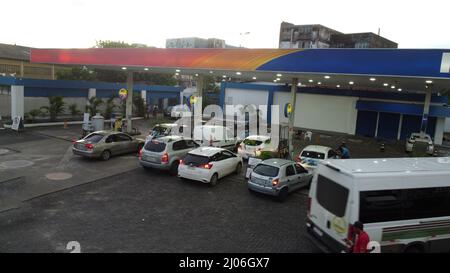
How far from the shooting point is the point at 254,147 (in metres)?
18.7

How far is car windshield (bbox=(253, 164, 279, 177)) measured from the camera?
12.7m

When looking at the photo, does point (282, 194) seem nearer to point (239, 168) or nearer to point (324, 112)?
point (239, 168)

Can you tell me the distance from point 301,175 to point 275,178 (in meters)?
1.96

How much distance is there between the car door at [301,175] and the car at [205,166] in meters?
3.20

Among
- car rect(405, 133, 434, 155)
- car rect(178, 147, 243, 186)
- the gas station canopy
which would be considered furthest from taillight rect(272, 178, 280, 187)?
car rect(405, 133, 434, 155)

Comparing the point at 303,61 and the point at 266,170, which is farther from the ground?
the point at 303,61

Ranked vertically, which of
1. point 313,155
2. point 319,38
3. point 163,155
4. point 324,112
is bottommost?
point 163,155

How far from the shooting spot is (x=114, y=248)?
8492 mm

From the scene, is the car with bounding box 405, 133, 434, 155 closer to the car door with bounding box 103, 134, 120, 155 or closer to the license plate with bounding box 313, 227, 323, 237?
the license plate with bounding box 313, 227, 323, 237

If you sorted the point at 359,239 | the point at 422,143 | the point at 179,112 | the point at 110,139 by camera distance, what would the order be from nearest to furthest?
the point at 359,239 < the point at 110,139 < the point at 422,143 < the point at 179,112

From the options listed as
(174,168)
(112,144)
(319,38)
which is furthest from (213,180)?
(319,38)

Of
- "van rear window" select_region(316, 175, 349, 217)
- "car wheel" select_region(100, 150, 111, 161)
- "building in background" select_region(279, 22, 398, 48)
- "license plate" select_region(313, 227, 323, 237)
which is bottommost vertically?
"car wheel" select_region(100, 150, 111, 161)

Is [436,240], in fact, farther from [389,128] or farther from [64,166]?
[389,128]

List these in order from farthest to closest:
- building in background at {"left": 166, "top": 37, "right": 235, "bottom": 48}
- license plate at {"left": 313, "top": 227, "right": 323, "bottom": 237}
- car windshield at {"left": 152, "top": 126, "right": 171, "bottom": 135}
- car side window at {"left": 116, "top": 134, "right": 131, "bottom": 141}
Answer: building in background at {"left": 166, "top": 37, "right": 235, "bottom": 48} → car windshield at {"left": 152, "top": 126, "right": 171, "bottom": 135} → car side window at {"left": 116, "top": 134, "right": 131, "bottom": 141} → license plate at {"left": 313, "top": 227, "right": 323, "bottom": 237}
